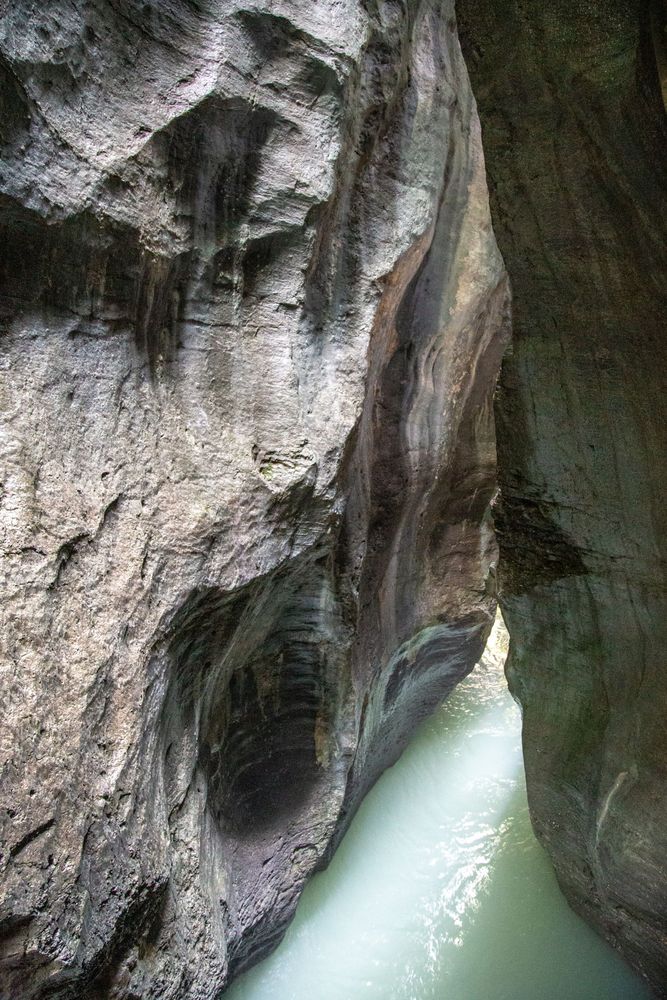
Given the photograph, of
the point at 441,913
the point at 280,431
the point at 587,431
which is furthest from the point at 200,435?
the point at 441,913

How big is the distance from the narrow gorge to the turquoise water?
15 centimetres

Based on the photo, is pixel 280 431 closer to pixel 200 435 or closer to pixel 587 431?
pixel 200 435

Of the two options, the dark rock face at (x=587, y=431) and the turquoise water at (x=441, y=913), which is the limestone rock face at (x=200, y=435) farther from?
the dark rock face at (x=587, y=431)

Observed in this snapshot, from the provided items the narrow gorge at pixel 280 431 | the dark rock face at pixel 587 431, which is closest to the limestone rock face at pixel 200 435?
the narrow gorge at pixel 280 431

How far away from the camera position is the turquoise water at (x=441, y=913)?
2.69 metres

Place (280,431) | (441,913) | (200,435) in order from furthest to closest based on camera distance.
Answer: (441,913)
(280,431)
(200,435)

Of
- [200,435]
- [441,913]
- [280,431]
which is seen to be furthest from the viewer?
[441,913]

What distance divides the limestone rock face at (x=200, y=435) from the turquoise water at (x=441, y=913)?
12.3 inches

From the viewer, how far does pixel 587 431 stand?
7.08ft

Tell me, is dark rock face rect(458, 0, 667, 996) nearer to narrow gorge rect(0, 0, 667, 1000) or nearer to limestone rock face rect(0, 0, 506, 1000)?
narrow gorge rect(0, 0, 667, 1000)

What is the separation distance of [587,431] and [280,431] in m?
0.82

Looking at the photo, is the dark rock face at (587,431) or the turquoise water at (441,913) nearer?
the dark rock face at (587,431)

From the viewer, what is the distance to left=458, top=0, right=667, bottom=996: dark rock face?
5.43ft

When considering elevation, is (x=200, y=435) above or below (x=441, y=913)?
above
